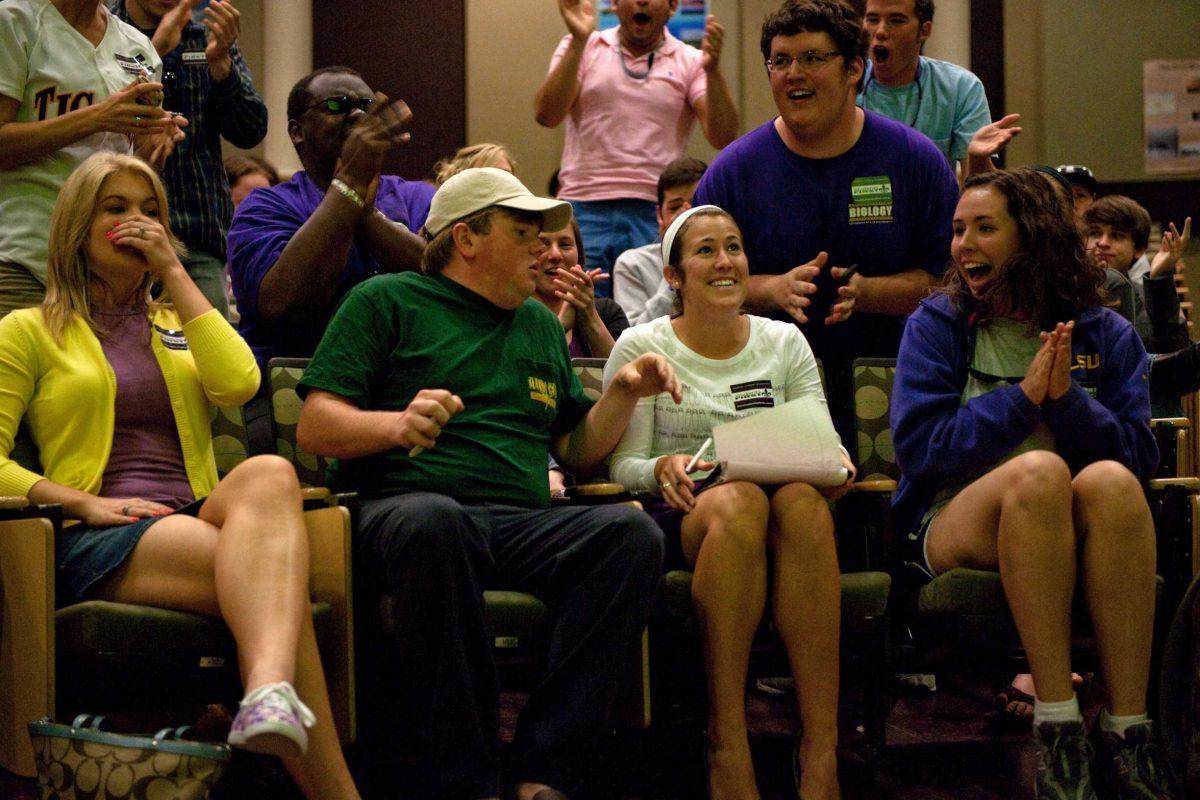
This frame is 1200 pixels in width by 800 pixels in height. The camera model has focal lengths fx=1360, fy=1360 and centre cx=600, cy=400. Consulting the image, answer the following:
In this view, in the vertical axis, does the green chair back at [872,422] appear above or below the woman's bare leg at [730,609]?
above

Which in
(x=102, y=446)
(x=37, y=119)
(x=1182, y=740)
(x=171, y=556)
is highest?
(x=37, y=119)

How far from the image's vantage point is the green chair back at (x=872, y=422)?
3.00 metres

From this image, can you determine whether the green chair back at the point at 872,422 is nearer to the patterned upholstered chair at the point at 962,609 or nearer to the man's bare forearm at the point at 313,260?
the patterned upholstered chair at the point at 962,609

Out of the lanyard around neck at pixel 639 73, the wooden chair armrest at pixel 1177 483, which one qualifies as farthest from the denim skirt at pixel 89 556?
the lanyard around neck at pixel 639 73

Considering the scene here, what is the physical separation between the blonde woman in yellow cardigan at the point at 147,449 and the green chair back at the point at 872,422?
130cm

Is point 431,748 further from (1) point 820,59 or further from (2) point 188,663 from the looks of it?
(1) point 820,59

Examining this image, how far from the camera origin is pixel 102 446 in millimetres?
2426

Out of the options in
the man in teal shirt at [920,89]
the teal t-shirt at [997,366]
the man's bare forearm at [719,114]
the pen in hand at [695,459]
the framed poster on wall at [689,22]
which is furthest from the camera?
the framed poster on wall at [689,22]

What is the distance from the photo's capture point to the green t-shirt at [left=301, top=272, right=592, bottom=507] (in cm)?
247

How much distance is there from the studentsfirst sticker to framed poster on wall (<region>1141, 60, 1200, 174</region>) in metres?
3.80

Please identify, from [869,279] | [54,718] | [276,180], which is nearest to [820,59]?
[869,279]

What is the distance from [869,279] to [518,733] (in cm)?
138

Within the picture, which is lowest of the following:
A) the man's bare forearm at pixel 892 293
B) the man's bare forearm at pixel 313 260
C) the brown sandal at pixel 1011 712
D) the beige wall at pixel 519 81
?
the brown sandal at pixel 1011 712

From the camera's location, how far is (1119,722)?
2.40 meters
